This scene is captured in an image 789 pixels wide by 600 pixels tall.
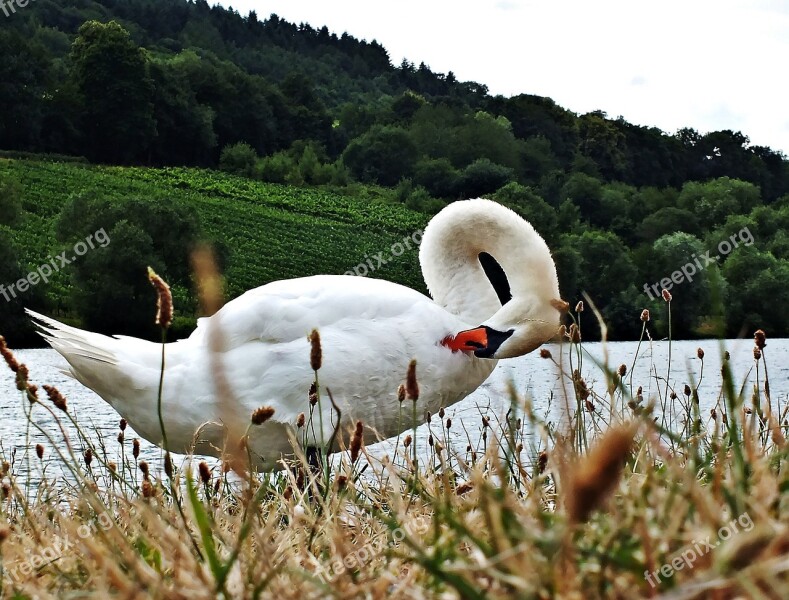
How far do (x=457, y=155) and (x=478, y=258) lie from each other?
322 ft

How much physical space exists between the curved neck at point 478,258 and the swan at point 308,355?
0.07 feet

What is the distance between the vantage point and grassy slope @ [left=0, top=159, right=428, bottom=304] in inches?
2483

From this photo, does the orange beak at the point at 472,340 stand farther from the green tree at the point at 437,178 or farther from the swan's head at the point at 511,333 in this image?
the green tree at the point at 437,178

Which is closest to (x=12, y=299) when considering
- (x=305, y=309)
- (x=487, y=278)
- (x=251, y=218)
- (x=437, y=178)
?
(x=251, y=218)

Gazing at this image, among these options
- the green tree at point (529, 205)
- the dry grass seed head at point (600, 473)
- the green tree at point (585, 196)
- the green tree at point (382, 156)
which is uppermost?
the green tree at point (382, 156)

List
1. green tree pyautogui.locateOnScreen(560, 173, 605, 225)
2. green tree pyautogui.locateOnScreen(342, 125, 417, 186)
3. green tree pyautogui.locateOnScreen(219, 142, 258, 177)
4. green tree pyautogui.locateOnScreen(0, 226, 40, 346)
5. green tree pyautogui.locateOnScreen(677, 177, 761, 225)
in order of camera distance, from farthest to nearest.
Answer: green tree pyautogui.locateOnScreen(219, 142, 258, 177) < green tree pyautogui.locateOnScreen(342, 125, 417, 186) < green tree pyautogui.locateOnScreen(677, 177, 761, 225) < green tree pyautogui.locateOnScreen(560, 173, 605, 225) < green tree pyautogui.locateOnScreen(0, 226, 40, 346)

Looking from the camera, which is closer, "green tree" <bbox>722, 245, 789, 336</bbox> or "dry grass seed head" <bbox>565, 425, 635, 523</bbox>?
"dry grass seed head" <bbox>565, 425, 635, 523</bbox>

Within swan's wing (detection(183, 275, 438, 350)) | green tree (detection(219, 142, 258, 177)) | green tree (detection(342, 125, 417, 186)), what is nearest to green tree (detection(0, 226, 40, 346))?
swan's wing (detection(183, 275, 438, 350))

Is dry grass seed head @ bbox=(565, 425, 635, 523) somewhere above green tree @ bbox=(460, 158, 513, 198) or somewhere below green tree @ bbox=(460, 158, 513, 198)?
below

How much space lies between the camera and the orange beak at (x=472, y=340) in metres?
6.30

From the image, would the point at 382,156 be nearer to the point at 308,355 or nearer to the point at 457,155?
the point at 457,155

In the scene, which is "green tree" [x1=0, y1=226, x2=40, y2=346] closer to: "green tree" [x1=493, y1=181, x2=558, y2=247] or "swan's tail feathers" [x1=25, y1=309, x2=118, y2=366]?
"green tree" [x1=493, y1=181, x2=558, y2=247]

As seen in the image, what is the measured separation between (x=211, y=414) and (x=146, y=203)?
155 feet

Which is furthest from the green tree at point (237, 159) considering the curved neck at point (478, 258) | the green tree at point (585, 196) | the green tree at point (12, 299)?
the curved neck at point (478, 258)
